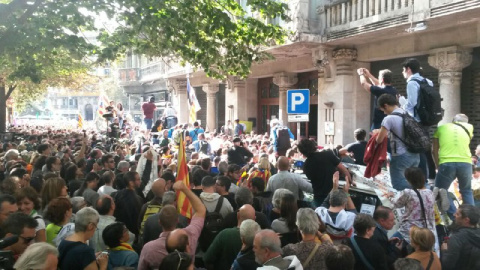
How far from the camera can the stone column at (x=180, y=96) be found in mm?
27905

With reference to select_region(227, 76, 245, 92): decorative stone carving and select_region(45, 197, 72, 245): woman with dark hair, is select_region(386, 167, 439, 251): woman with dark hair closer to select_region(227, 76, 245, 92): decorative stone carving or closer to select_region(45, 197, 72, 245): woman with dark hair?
select_region(45, 197, 72, 245): woman with dark hair

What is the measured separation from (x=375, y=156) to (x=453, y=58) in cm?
736

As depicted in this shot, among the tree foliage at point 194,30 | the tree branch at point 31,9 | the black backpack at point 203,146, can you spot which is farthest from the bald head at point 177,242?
the black backpack at point 203,146

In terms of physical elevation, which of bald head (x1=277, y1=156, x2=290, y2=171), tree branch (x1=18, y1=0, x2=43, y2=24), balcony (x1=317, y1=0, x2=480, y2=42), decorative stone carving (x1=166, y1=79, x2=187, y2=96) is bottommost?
bald head (x1=277, y1=156, x2=290, y2=171)

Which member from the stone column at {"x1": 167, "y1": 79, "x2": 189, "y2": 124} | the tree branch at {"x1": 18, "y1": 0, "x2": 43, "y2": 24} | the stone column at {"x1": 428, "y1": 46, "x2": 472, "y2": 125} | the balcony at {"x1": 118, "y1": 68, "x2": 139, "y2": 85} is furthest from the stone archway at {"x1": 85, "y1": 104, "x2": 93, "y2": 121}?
the stone column at {"x1": 428, "y1": 46, "x2": 472, "y2": 125}

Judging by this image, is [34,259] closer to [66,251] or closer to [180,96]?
[66,251]

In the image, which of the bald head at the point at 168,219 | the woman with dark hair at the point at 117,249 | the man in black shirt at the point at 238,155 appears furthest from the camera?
the man in black shirt at the point at 238,155

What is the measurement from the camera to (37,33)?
351 inches

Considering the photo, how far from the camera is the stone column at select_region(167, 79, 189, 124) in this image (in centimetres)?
2790

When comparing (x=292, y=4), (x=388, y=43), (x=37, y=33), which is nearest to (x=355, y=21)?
(x=388, y=43)

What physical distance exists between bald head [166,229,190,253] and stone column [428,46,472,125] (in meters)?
9.82

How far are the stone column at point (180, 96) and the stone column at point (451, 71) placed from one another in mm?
17789

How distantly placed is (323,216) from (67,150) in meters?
8.18

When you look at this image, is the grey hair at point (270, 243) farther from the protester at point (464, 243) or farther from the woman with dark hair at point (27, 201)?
the woman with dark hair at point (27, 201)
